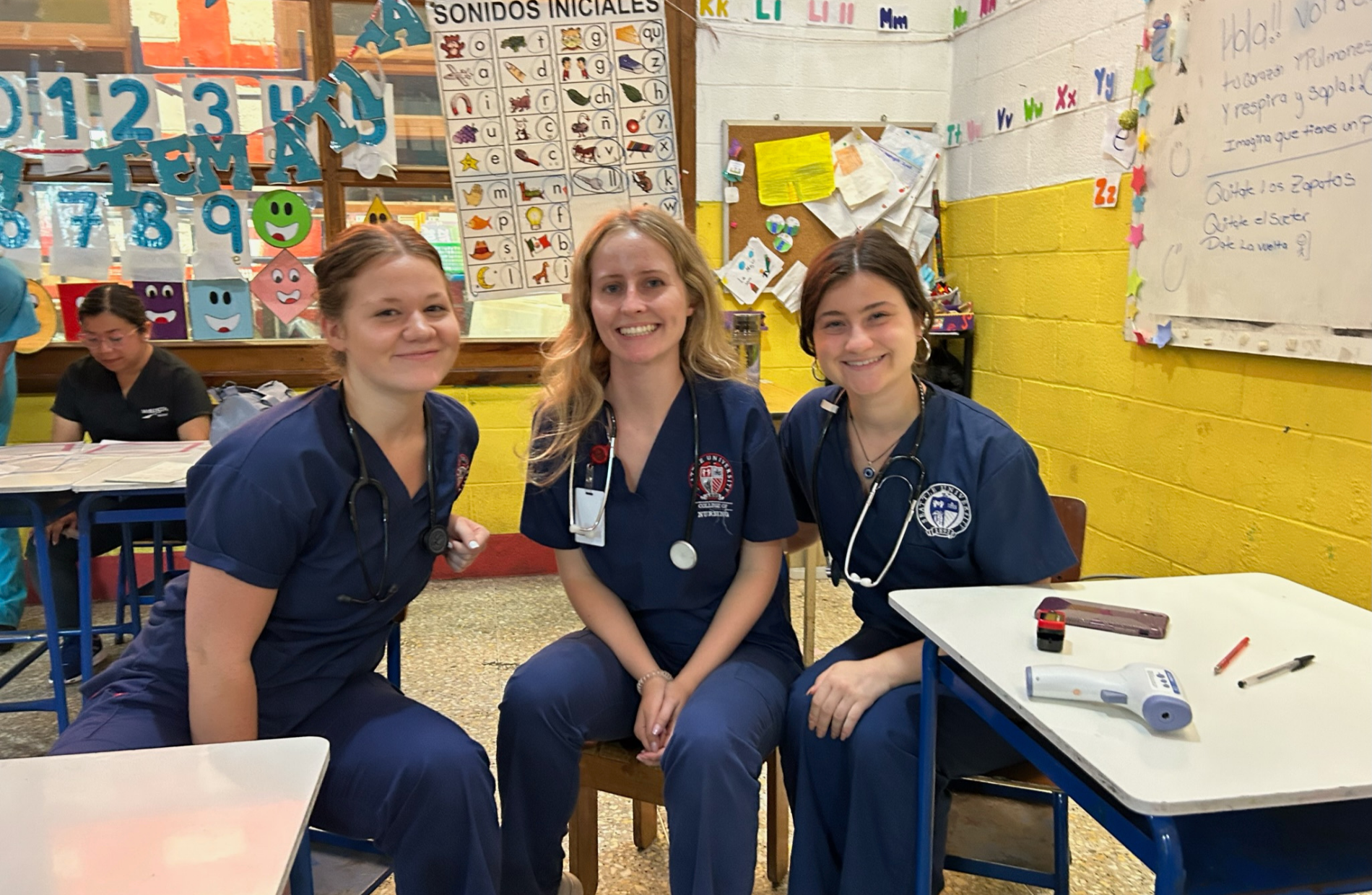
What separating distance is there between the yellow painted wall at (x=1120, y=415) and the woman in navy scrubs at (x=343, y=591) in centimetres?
40

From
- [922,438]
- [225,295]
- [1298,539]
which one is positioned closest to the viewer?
[922,438]

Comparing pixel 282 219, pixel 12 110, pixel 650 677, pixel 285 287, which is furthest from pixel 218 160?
pixel 650 677

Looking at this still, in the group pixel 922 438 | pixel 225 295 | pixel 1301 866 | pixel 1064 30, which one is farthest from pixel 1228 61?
pixel 225 295

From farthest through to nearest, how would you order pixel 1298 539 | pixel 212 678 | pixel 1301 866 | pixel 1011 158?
pixel 1011 158 → pixel 1298 539 → pixel 212 678 → pixel 1301 866

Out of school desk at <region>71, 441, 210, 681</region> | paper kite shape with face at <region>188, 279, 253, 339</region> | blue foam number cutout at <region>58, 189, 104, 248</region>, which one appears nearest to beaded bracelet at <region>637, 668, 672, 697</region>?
school desk at <region>71, 441, 210, 681</region>

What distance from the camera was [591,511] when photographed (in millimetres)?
1506

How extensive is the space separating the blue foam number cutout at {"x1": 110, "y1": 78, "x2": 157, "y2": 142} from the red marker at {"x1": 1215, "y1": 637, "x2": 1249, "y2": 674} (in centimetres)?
364

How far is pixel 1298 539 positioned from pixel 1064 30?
Result: 1.70m

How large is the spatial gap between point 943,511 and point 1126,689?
510 mm

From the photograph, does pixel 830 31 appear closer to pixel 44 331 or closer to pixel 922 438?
pixel 922 438

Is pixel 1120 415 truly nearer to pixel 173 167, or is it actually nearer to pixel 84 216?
pixel 173 167

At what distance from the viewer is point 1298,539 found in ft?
6.57

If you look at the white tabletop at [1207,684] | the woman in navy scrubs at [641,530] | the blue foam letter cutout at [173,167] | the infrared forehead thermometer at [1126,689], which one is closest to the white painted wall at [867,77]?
the blue foam letter cutout at [173,167]

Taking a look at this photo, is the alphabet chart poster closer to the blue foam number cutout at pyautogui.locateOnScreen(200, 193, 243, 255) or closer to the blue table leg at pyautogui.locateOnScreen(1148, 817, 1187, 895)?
the blue foam number cutout at pyautogui.locateOnScreen(200, 193, 243, 255)
